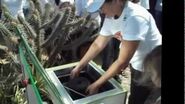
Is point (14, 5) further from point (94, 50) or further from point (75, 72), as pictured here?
point (75, 72)

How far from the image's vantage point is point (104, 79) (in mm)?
2182

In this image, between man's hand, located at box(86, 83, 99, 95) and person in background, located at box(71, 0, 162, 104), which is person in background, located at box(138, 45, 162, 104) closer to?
person in background, located at box(71, 0, 162, 104)

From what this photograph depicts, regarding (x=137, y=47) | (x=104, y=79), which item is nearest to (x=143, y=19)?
(x=137, y=47)

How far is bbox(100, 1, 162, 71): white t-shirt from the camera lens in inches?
82.4

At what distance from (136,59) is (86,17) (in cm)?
224

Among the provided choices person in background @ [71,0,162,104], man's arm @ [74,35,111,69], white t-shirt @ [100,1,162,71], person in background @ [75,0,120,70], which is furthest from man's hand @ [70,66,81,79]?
person in background @ [75,0,120,70]

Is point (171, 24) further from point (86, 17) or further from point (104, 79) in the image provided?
point (86, 17)

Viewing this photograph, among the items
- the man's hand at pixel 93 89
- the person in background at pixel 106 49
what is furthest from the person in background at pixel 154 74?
the person in background at pixel 106 49

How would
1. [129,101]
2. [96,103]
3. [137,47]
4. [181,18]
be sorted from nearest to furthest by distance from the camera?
[181,18]
[96,103]
[137,47]
[129,101]

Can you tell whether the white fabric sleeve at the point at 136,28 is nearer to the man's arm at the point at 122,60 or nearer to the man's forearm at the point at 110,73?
the man's arm at the point at 122,60

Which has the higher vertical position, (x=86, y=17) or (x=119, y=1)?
(x=119, y=1)

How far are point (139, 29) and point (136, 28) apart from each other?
0.03m

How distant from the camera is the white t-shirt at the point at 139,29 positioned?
6.87 ft

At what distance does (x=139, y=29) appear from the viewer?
6.93 ft
